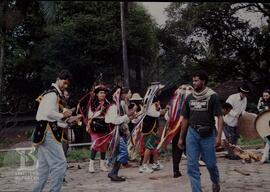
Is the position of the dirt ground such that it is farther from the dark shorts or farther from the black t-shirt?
the black t-shirt

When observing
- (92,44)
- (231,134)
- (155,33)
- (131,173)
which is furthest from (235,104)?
(155,33)

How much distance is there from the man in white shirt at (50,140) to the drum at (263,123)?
14.9 ft

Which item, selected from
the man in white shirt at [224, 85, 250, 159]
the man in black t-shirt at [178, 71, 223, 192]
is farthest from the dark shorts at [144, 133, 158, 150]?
the man in black t-shirt at [178, 71, 223, 192]

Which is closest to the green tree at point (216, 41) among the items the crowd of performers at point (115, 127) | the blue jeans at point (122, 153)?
the crowd of performers at point (115, 127)

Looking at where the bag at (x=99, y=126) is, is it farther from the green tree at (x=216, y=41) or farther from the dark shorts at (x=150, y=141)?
the green tree at (x=216, y=41)

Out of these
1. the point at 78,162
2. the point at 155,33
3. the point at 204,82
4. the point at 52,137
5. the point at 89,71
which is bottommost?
the point at 78,162

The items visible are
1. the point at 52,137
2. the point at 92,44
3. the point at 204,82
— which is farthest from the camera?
the point at 92,44

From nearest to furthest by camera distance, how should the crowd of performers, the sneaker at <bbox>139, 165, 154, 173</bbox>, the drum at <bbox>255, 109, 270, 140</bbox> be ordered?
the crowd of performers, the sneaker at <bbox>139, 165, 154, 173</bbox>, the drum at <bbox>255, 109, 270, 140</bbox>

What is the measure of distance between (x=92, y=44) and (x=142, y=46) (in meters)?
2.71

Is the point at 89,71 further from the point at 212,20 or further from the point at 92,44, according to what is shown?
the point at 212,20

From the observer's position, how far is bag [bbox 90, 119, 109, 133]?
9.16 metres

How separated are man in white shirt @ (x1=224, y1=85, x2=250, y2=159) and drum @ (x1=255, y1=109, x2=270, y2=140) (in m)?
1.18

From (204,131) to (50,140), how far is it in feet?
6.74

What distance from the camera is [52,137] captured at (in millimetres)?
6020
